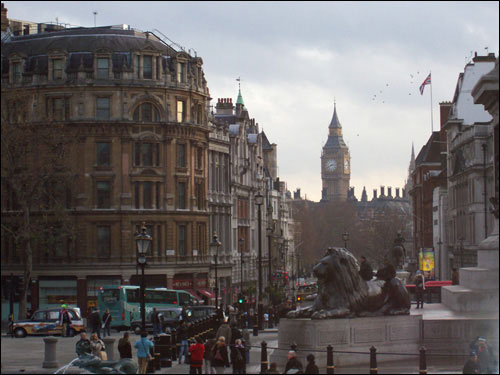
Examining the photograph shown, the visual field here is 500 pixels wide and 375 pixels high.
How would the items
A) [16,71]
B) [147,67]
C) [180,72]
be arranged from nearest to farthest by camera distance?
[16,71] < [147,67] < [180,72]

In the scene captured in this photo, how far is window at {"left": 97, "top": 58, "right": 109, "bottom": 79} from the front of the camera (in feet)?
238

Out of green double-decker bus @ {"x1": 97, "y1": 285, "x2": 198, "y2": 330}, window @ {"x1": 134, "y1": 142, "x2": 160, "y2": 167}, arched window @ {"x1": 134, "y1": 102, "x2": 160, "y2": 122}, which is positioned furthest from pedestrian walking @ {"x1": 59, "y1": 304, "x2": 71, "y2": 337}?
arched window @ {"x1": 134, "y1": 102, "x2": 160, "y2": 122}

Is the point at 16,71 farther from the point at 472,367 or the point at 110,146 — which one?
the point at 472,367

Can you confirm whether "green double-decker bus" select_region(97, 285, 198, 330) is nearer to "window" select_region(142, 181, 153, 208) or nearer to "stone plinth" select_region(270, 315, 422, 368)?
"window" select_region(142, 181, 153, 208)

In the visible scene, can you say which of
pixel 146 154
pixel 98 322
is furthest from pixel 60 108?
pixel 98 322

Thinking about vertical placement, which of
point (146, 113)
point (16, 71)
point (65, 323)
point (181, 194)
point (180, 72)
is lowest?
point (65, 323)

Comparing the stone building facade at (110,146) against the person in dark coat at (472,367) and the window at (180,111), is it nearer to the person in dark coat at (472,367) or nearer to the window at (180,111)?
the window at (180,111)

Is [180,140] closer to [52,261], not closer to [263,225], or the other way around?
[52,261]

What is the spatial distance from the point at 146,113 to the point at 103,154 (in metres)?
3.90

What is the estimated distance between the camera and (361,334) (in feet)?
97.9

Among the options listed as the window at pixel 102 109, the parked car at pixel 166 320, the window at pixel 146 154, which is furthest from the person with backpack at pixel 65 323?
the window at pixel 102 109

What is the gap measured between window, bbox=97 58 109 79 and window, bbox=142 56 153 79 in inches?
94.5

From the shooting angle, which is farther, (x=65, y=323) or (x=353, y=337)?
(x=65, y=323)

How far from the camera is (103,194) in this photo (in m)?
72.9
